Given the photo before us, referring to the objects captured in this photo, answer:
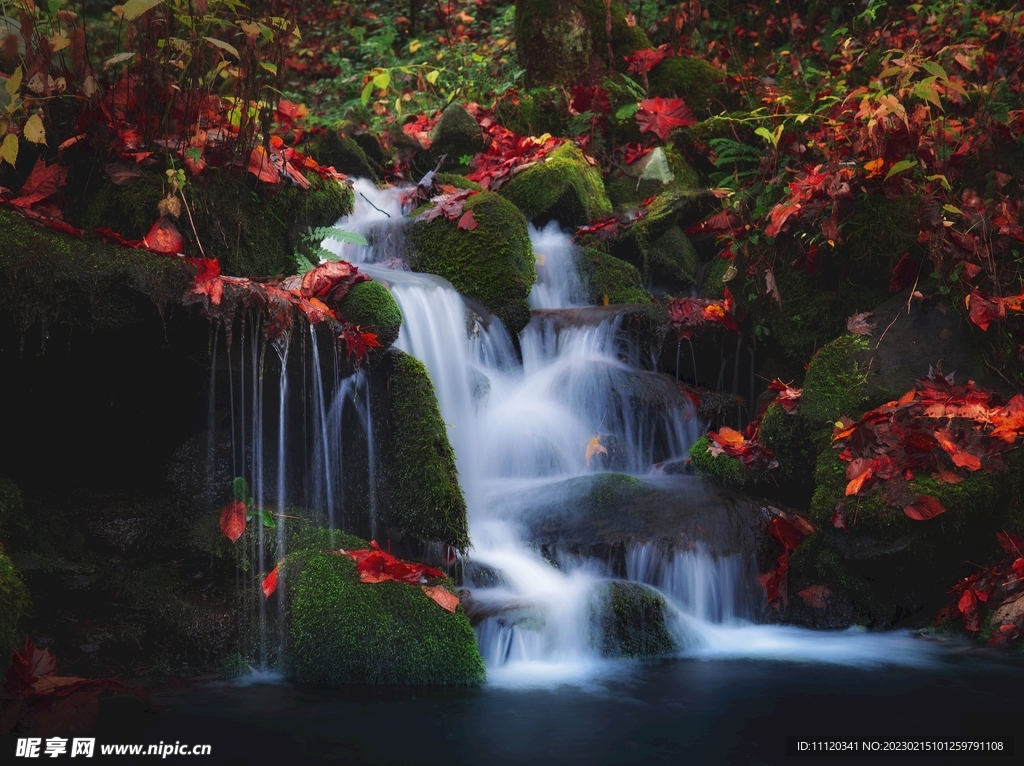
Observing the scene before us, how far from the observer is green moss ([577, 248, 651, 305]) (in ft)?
27.8

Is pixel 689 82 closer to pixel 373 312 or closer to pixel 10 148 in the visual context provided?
pixel 373 312

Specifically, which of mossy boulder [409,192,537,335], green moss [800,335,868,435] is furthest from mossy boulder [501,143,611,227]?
green moss [800,335,868,435]

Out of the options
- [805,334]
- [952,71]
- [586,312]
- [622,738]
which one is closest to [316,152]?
[586,312]

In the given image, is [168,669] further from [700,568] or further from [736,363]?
[736,363]

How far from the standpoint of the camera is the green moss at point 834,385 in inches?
219

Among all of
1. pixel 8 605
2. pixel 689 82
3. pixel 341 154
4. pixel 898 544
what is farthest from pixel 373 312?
pixel 689 82

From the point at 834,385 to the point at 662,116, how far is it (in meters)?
5.53

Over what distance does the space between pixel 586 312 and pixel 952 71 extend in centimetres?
406

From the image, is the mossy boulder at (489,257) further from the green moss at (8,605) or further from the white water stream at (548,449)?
the green moss at (8,605)

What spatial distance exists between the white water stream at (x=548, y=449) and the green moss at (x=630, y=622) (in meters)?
0.07

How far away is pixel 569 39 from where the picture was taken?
1121 centimetres

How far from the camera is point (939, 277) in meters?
5.68

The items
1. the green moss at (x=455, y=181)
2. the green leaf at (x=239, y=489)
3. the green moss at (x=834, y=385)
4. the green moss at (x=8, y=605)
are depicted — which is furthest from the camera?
the green moss at (x=455, y=181)

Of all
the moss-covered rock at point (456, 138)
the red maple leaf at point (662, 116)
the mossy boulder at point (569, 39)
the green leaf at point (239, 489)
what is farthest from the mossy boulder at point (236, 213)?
the mossy boulder at point (569, 39)
